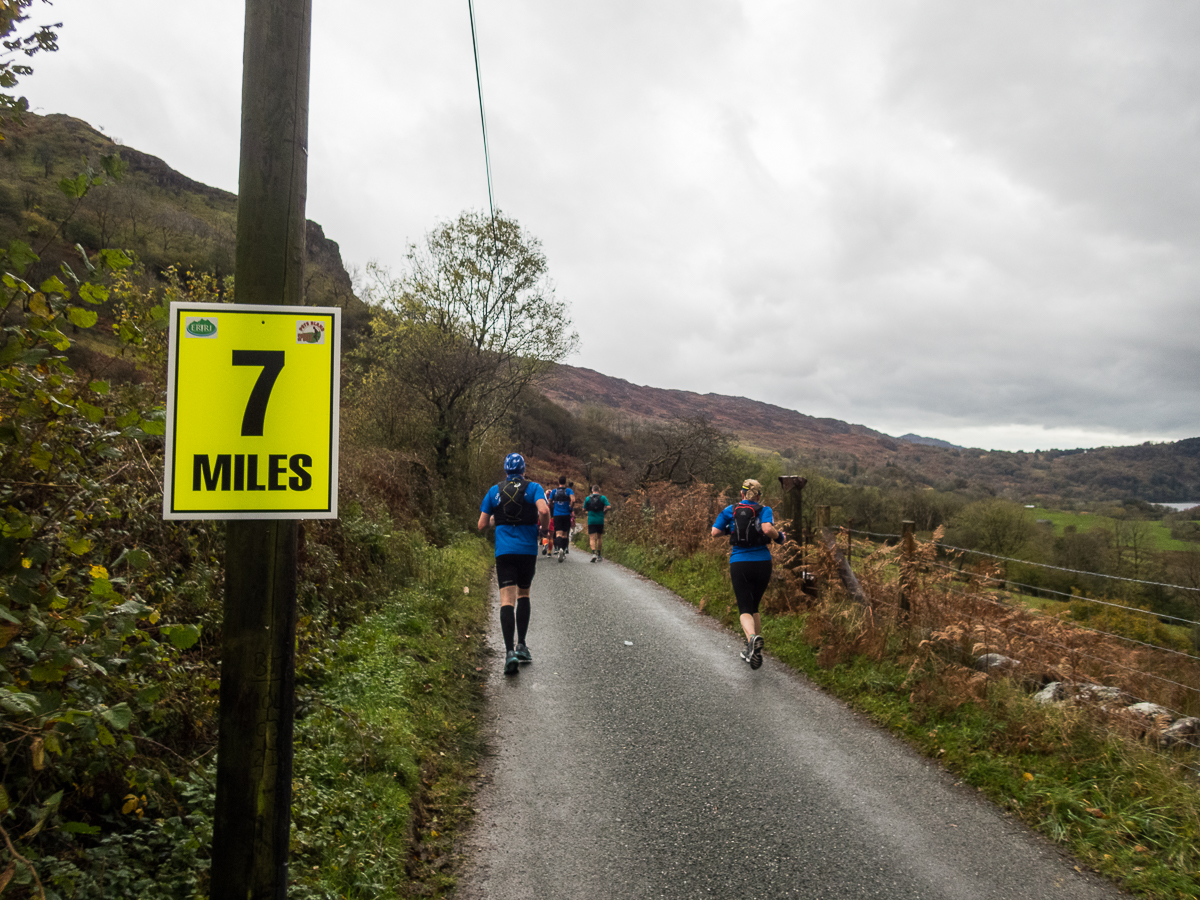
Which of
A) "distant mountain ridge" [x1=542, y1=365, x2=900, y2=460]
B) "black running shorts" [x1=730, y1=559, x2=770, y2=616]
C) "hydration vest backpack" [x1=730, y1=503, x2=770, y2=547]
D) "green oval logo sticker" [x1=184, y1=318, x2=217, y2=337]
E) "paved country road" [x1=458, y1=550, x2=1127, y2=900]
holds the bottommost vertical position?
"paved country road" [x1=458, y1=550, x2=1127, y2=900]

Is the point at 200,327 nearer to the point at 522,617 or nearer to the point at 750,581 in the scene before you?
the point at 522,617

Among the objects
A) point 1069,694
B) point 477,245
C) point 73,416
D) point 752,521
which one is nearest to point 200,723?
point 73,416

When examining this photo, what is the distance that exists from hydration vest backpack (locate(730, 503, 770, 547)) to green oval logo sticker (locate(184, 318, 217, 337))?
5.87 meters

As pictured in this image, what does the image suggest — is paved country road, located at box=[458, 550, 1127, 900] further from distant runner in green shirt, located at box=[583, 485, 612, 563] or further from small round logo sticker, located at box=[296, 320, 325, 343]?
distant runner in green shirt, located at box=[583, 485, 612, 563]

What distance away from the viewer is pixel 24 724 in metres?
2.22

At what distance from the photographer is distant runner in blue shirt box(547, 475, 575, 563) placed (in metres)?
16.5

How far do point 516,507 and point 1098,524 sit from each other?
125ft

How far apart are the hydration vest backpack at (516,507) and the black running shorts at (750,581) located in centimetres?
239

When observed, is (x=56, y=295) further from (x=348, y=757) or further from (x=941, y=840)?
(x=941, y=840)

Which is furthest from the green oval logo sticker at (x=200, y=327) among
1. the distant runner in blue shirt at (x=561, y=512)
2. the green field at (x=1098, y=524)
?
the green field at (x=1098, y=524)

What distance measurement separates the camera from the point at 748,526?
7.23m

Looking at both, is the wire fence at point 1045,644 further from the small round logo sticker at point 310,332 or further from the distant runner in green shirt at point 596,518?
the distant runner in green shirt at point 596,518

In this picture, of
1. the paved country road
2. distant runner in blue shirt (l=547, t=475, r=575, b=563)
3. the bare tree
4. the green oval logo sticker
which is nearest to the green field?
the bare tree

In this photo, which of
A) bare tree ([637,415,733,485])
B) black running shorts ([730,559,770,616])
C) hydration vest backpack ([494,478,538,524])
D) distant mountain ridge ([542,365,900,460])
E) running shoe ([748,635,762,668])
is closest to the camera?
hydration vest backpack ([494,478,538,524])
